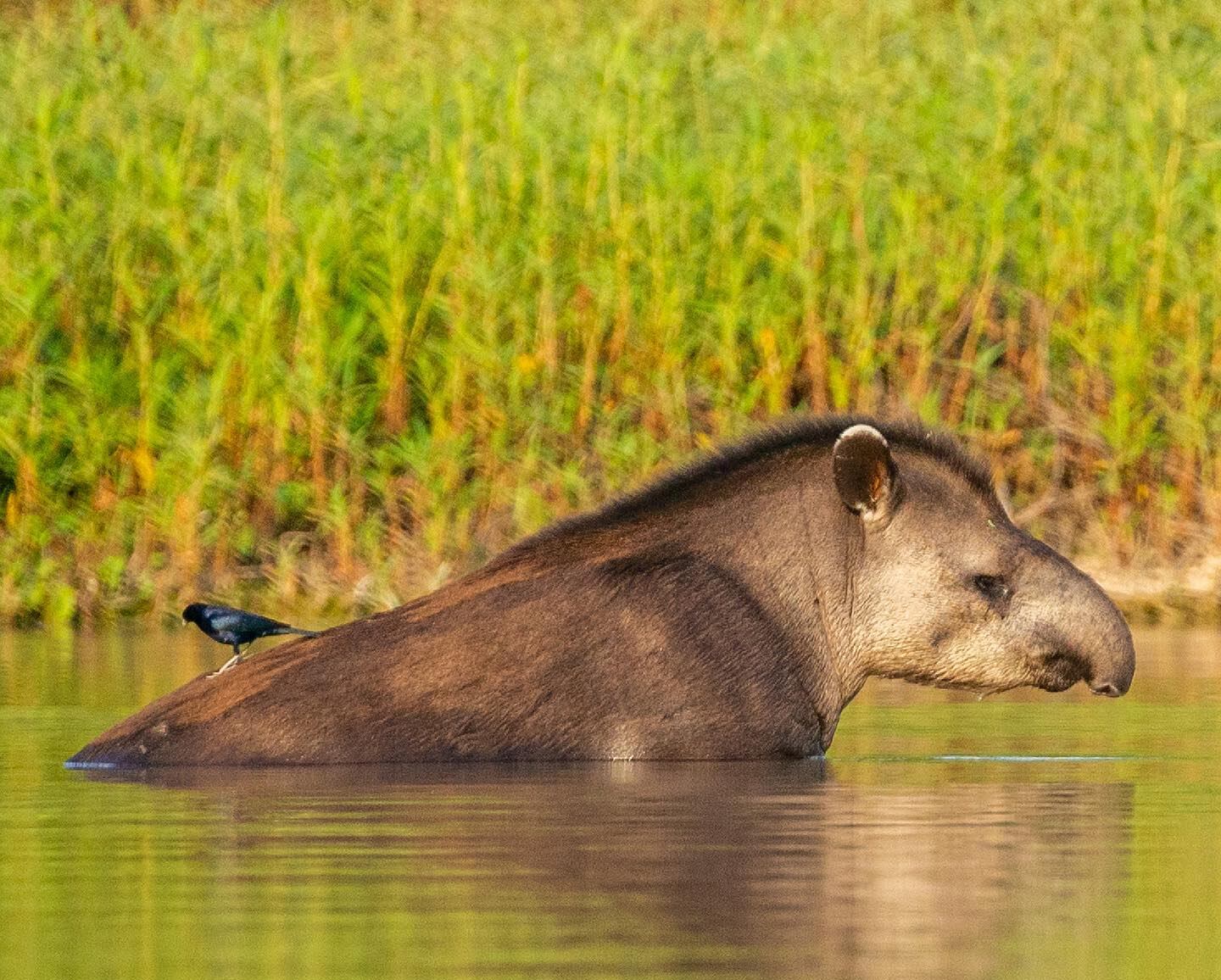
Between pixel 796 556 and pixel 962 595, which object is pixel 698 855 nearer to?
pixel 796 556

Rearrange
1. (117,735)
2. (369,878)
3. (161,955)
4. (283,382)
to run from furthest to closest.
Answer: (283,382) → (117,735) → (369,878) → (161,955)

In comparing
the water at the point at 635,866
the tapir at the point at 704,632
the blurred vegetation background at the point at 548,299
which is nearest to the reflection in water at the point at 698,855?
the water at the point at 635,866

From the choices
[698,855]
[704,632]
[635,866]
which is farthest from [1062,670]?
[635,866]

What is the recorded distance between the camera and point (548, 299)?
1411cm

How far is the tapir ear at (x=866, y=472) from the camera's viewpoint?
802cm

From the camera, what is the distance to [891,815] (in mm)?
6449

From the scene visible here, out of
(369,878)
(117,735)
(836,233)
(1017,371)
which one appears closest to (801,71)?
(836,233)

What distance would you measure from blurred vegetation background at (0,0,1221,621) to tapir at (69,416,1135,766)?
5.02 metres

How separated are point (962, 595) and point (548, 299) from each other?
6.11 metres

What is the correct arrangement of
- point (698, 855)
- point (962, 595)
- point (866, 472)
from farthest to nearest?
point (962, 595) → point (866, 472) → point (698, 855)

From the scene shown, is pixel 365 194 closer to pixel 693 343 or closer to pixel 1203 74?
pixel 693 343

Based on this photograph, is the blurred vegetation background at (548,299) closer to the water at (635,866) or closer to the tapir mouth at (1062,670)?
the tapir mouth at (1062,670)

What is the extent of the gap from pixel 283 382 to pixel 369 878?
8.78m

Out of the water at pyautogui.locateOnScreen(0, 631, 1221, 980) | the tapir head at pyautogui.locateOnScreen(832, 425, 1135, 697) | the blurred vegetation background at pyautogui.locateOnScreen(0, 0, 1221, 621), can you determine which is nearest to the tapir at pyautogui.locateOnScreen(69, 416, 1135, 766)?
the tapir head at pyautogui.locateOnScreen(832, 425, 1135, 697)
